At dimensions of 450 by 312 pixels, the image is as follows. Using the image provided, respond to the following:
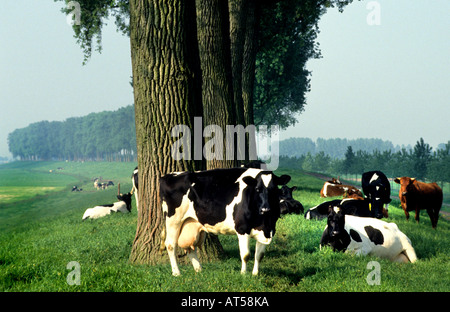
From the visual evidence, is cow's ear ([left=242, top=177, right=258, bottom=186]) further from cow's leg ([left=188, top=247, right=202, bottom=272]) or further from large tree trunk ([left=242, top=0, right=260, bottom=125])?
large tree trunk ([left=242, top=0, right=260, bottom=125])

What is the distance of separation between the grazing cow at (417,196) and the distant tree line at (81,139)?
9406cm

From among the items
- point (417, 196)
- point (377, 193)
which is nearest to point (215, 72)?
point (377, 193)

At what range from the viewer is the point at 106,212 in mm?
17094

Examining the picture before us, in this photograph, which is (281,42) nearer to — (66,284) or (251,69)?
(251,69)

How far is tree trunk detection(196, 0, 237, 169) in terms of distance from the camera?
10.9 metres

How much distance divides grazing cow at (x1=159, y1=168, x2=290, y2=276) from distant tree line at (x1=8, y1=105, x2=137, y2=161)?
9934 centimetres

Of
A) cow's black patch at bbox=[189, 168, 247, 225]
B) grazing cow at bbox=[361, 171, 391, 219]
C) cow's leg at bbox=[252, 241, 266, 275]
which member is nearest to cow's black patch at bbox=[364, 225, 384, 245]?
grazing cow at bbox=[361, 171, 391, 219]

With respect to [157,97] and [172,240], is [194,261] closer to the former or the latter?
[172,240]

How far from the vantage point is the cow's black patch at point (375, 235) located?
941cm

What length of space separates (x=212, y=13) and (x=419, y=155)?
61.5 metres

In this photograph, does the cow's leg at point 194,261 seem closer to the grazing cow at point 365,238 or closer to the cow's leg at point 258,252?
the cow's leg at point 258,252

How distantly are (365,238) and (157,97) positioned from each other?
6177 mm

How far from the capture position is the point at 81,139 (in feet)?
376
